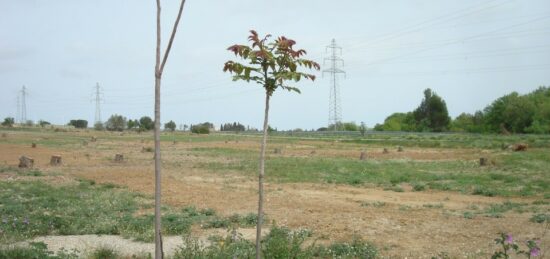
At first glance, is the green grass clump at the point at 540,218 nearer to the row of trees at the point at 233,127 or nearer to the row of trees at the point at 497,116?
the row of trees at the point at 497,116

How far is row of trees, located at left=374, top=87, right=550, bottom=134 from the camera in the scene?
7100cm

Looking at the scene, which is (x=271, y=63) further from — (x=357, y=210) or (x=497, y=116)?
(x=497, y=116)

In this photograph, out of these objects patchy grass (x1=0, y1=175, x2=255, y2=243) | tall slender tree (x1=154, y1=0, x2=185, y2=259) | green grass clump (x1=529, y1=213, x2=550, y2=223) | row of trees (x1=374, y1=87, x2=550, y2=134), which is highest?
row of trees (x1=374, y1=87, x2=550, y2=134)

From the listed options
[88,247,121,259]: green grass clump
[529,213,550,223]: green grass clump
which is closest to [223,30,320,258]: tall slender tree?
[88,247,121,259]: green grass clump

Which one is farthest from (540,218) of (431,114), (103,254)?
(431,114)

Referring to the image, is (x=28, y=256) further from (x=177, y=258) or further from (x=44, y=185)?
(x=44, y=185)

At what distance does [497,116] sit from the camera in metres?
77.4

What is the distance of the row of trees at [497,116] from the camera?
7100 cm

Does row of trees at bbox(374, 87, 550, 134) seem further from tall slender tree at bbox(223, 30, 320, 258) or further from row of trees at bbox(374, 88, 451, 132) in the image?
tall slender tree at bbox(223, 30, 320, 258)

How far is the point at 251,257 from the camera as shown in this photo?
6.04 meters

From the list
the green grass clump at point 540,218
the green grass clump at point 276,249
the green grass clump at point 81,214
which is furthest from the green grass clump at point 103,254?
the green grass clump at point 540,218

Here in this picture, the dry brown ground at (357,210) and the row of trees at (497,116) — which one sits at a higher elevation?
the row of trees at (497,116)

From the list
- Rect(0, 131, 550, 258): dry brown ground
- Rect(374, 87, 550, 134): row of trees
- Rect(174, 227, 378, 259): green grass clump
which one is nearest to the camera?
Rect(174, 227, 378, 259): green grass clump

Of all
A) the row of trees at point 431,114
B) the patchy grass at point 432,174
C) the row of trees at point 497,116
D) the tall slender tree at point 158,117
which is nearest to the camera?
the tall slender tree at point 158,117
